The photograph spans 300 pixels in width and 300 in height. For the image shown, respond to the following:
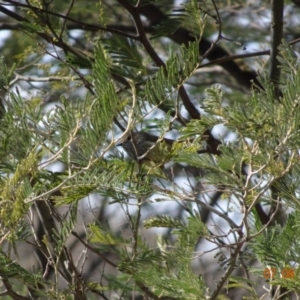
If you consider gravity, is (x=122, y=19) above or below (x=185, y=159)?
above

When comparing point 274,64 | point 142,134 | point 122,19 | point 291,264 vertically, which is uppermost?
point 122,19

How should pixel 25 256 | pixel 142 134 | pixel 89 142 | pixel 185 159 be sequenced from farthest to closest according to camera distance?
pixel 25 256 → pixel 142 134 → pixel 185 159 → pixel 89 142

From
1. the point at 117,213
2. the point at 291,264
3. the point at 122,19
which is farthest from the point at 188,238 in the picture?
the point at 117,213

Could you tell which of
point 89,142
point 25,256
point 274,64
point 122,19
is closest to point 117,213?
point 25,256

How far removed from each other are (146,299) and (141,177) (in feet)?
1.50

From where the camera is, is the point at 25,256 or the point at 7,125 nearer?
the point at 7,125

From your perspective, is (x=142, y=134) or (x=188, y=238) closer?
(x=188, y=238)

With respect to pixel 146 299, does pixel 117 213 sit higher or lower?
higher

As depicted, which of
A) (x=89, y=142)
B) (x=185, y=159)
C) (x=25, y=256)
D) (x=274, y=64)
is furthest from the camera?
(x=25, y=256)

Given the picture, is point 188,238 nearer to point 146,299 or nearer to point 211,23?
point 146,299

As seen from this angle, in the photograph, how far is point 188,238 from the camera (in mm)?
1686

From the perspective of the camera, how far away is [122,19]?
12.6 ft

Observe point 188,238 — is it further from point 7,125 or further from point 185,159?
point 7,125

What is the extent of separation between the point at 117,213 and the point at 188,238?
3.52 m
